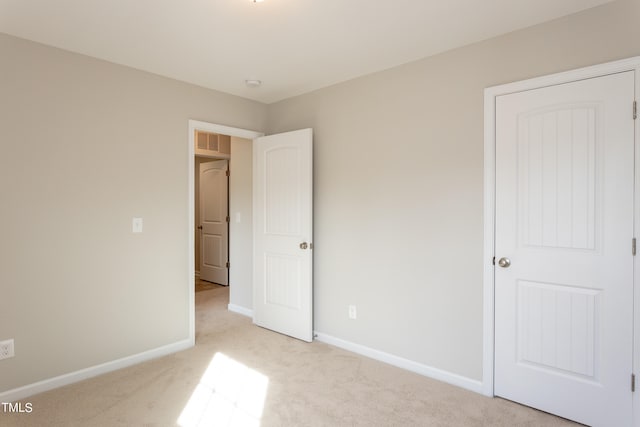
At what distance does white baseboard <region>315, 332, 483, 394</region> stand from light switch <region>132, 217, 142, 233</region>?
1917 millimetres

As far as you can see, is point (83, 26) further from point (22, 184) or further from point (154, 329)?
point (154, 329)

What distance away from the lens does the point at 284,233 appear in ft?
12.0

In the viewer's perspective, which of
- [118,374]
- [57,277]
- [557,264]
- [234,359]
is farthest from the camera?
[234,359]

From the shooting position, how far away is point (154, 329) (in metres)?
3.15

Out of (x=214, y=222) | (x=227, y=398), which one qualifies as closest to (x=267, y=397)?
(x=227, y=398)

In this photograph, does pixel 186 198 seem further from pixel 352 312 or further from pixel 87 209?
pixel 352 312

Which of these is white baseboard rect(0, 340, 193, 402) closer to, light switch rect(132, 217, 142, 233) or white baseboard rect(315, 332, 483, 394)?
light switch rect(132, 217, 142, 233)

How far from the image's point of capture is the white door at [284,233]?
347 cm

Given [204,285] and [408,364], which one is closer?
[408,364]

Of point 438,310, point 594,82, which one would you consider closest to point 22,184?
point 438,310

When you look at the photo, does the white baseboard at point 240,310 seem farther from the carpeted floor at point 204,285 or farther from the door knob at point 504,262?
the door knob at point 504,262

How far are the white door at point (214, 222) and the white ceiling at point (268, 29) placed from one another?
115 inches

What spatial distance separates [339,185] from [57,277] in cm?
236

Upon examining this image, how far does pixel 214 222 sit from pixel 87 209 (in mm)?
3322
